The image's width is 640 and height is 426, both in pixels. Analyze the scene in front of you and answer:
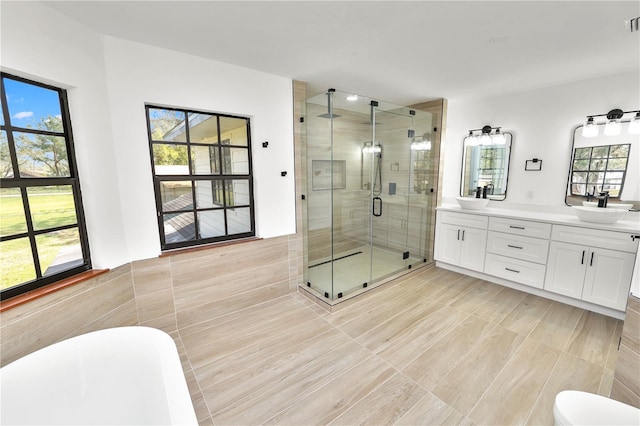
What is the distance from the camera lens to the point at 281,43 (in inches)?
86.0

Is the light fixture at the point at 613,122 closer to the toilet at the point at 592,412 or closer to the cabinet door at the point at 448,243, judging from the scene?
the cabinet door at the point at 448,243

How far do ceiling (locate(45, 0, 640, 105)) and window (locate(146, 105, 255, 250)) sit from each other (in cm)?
62

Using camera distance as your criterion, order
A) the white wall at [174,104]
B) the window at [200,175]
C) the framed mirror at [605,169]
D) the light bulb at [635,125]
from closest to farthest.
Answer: the white wall at [174,104] → the window at [200,175] → the light bulb at [635,125] → the framed mirror at [605,169]

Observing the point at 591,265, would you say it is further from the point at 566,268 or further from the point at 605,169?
the point at 605,169

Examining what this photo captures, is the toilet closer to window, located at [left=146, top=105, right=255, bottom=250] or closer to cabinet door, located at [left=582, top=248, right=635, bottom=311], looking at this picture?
cabinet door, located at [left=582, top=248, right=635, bottom=311]

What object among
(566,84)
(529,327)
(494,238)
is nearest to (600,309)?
(529,327)

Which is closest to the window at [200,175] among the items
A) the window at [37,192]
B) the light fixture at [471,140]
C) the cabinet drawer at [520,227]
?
the window at [37,192]

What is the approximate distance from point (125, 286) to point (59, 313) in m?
0.47

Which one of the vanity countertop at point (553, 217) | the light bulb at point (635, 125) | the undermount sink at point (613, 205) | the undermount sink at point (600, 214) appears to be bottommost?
the vanity countertop at point (553, 217)

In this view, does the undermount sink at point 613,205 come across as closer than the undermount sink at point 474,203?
Yes

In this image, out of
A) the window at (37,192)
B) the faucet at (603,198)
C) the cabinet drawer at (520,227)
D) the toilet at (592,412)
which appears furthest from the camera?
the cabinet drawer at (520,227)

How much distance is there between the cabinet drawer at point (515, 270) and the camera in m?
3.11

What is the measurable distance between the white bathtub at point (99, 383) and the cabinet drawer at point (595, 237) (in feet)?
12.2

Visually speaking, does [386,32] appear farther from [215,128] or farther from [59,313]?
[59,313]
